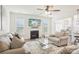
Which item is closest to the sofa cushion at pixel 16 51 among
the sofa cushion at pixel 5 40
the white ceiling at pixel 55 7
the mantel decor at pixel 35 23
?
the sofa cushion at pixel 5 40

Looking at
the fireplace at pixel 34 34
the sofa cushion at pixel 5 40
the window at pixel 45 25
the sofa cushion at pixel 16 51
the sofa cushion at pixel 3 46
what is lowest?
the sofa cushion at pixel 16 51

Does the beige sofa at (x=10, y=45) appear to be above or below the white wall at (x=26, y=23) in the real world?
below

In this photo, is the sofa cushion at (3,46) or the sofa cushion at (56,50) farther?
the sofa cushion at (56,50)

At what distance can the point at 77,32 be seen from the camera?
75.7 inches

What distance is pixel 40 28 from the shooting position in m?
1.99

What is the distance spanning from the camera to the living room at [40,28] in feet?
6.21

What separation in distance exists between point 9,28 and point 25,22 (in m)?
0.30

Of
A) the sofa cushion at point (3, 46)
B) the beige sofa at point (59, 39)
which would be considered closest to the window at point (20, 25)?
the sofa cushion at point (3, 46)

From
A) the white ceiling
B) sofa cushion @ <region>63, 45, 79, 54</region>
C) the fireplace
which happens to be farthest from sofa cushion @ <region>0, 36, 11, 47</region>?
sofa cushion @ <region>63, 45, 79, 54</region>

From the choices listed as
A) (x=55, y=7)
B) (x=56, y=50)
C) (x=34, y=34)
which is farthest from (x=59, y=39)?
(x=55, y=7)

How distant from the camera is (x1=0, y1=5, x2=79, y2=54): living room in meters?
1.89

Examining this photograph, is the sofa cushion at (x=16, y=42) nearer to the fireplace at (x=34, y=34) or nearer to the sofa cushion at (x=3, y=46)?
the sofa cushion at (x=3, y=46)

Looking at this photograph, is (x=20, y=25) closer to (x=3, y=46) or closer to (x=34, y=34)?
(x=34, y=34)
